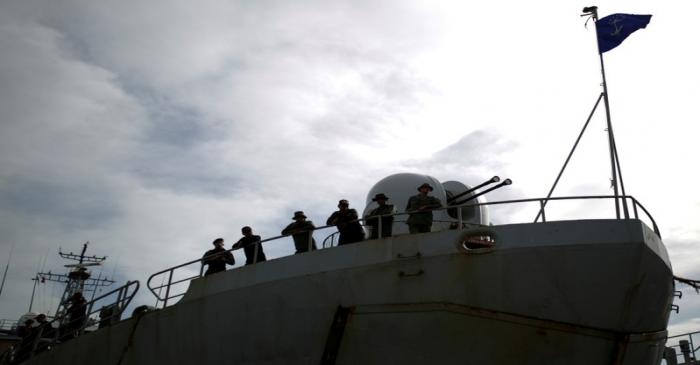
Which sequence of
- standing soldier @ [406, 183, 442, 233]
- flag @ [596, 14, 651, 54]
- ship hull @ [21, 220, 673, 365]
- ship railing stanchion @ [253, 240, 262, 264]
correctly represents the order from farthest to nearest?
flag @ [596, 14, 651, 54] → ship railing stanchion @ [253, 240, 262, 264] → standing soldier @ [406, 183, 442, 233] → ship hull @ [21, 220, 673, 365]

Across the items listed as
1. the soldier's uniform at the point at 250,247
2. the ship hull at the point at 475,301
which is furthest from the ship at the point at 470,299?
the soldier's uniform at the point at 250,247

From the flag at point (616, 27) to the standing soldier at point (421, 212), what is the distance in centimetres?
472

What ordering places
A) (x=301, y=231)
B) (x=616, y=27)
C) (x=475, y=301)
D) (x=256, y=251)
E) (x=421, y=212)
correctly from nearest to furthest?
(x=475, y=301) → (x=421, y=212) → (x=301, y=231) → (x=256, y=251) → (x=616, y=27)

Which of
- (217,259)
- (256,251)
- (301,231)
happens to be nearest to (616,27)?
(301,231)

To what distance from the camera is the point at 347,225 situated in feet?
32.6

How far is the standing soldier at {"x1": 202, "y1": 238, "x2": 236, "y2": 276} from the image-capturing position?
1092 cm

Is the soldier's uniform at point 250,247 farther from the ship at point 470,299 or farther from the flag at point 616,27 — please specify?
the flag at point 616,27

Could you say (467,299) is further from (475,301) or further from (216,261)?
(216,261)

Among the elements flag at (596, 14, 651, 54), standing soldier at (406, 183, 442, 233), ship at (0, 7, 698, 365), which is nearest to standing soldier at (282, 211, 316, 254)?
ship at (0, 7, 698, 365)

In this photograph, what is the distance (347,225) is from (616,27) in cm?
677

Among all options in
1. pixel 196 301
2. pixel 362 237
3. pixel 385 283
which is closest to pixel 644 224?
pixel 385 283

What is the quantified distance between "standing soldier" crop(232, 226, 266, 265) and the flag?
25.4ft

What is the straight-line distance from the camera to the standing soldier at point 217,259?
1092 cm

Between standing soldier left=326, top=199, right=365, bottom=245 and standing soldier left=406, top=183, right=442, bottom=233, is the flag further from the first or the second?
standing soldier left=326, top=199, right=365, bottom=245
